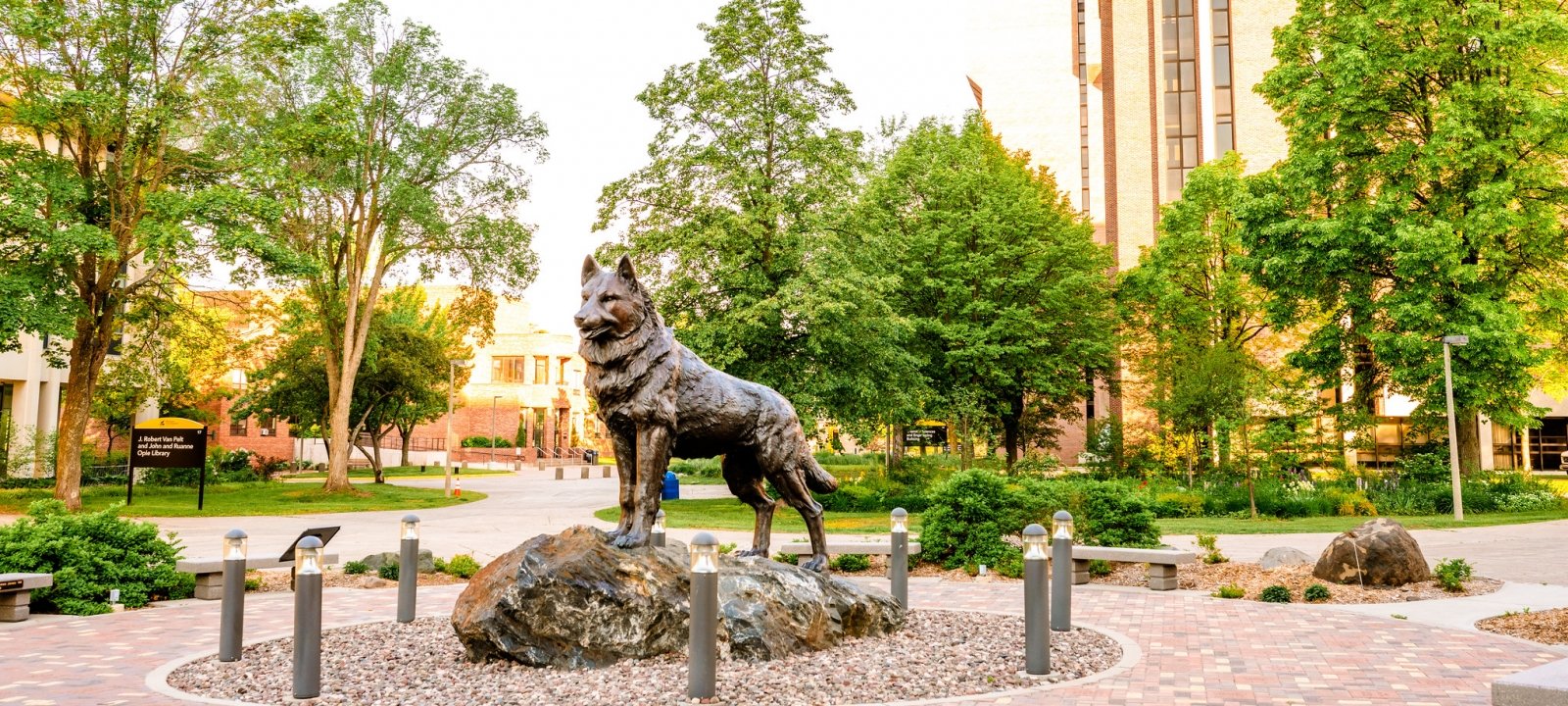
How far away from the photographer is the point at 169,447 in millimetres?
26547

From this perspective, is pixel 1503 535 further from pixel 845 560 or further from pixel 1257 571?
pixel 845 560

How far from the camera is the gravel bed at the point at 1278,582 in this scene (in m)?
11.0

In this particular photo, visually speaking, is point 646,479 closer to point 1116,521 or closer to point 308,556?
point 308,556

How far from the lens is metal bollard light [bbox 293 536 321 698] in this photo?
20.4 ft

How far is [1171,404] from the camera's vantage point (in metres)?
27.8

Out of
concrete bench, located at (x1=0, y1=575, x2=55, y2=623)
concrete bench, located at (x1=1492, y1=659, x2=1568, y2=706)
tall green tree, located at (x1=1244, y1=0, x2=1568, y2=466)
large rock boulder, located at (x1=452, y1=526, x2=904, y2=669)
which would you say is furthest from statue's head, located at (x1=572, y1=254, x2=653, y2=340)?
tall green tree, located at (x1=1244, y1=0, x2=1568, y2=466)

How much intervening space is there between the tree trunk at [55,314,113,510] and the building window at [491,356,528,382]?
46.5 m

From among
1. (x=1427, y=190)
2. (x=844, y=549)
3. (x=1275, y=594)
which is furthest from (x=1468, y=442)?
(x=844, y=549)

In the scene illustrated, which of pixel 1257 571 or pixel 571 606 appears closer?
pixel 571 606

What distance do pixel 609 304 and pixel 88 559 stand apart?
23.4 ft

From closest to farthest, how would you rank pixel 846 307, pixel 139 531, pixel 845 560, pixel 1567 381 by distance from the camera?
pixel 139 531 < pixel 845 560 < pixel 846 307 < pixel 1567 381

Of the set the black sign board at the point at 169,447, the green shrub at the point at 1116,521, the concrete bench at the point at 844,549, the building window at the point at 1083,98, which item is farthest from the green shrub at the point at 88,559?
the building window at the point at 1083,98

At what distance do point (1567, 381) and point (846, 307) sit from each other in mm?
24470

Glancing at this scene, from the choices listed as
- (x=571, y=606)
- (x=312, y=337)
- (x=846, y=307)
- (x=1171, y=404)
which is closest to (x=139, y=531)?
(x=571, y=606)
